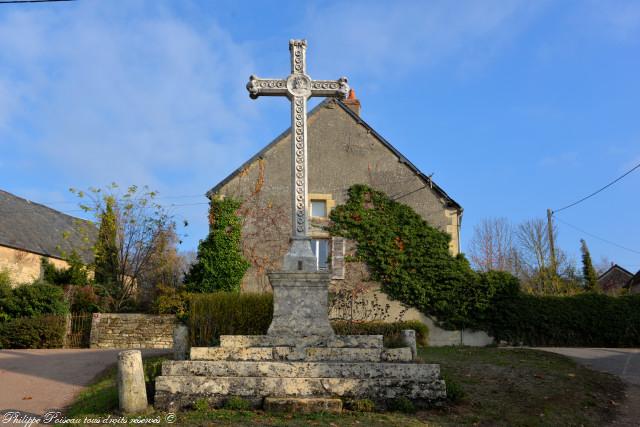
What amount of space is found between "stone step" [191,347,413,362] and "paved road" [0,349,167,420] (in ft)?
8.75

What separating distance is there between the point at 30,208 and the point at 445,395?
27762mm

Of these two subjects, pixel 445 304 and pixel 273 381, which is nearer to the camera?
pixel 273 381

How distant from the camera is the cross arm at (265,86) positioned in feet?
30.4

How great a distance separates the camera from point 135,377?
21.5ft

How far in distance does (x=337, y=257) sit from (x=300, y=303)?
32.5ft

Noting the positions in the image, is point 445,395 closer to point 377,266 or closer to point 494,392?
point 494,392

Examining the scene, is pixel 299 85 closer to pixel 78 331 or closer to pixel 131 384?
pixel 131 384

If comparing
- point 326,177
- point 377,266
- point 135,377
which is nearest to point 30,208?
point 326,177

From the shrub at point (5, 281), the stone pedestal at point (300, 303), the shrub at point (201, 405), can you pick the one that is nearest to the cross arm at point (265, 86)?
the stone pedestal at point (300, 303)

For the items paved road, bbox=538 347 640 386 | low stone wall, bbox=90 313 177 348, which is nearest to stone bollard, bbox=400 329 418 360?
paved road, bbox=538 347 640 386

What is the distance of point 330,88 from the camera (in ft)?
30.7

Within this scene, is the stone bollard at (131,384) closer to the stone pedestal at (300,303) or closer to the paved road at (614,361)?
the stone pedestal at (300,303)

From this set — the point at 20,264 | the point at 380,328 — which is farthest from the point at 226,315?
the point at 20,264

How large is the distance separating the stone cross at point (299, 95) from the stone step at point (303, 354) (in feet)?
6.49
